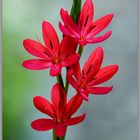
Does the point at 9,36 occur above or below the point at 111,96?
above

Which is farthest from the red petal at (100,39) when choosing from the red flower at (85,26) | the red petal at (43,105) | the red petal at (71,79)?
the red petal at (43,105)

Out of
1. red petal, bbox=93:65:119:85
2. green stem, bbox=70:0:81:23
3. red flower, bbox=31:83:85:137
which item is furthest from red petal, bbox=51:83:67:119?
green stem, bbox=70:0:81:23

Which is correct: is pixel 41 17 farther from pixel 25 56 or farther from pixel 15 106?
pixel 15 106

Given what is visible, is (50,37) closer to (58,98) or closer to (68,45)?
(68,45)

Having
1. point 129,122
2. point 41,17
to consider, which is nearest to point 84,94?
point 129,122

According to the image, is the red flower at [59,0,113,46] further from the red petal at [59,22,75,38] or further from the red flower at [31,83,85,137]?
the red flower at [31,83,85,137]

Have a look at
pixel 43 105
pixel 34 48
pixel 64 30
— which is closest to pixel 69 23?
pixel 64 30
